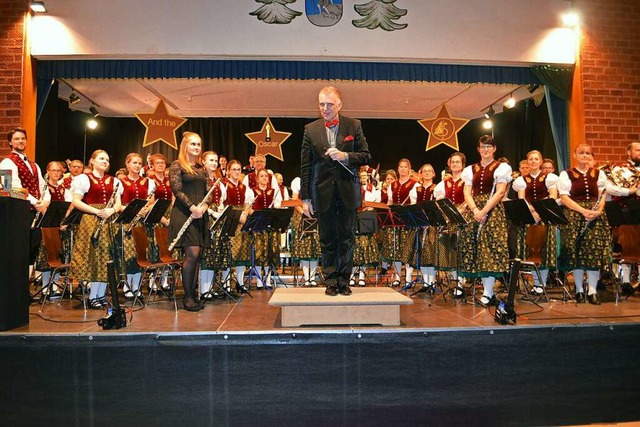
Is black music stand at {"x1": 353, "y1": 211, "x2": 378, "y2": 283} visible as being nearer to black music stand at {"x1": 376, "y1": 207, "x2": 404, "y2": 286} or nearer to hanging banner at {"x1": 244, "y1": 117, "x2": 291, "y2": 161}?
black music stand at {"x1": 376, "y1": 207, "x2": 404, "y2": 286}

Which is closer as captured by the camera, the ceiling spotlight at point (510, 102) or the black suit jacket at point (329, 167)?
the black suit jacket at point (329, 167)

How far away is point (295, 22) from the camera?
8.31 metres

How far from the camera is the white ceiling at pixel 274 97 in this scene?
1109 cm

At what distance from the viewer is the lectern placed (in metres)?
3.82

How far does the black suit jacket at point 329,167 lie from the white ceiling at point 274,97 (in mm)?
6850

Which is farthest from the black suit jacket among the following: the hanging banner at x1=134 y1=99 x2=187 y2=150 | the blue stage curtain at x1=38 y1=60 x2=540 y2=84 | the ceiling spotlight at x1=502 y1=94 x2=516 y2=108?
the ceiling spotlight at x1=502 y1=94 x2=516 y2=108

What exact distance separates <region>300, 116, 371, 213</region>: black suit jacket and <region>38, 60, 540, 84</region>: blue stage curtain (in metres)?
4.61

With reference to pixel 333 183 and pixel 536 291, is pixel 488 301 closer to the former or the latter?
pixel 536 291

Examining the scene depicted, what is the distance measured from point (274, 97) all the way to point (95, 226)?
24.8ft

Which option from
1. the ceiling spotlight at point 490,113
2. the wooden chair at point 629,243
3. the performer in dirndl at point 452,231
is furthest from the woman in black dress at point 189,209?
the ceiling spotlight at point 490,113

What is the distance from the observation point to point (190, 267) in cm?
499

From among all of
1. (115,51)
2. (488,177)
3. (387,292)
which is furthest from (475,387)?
(115,51)

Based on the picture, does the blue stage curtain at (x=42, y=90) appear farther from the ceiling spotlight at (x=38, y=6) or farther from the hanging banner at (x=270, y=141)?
the hanging banner at (x=270, y=141)

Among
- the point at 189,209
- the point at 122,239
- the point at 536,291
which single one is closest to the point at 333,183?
the point at 189,209
